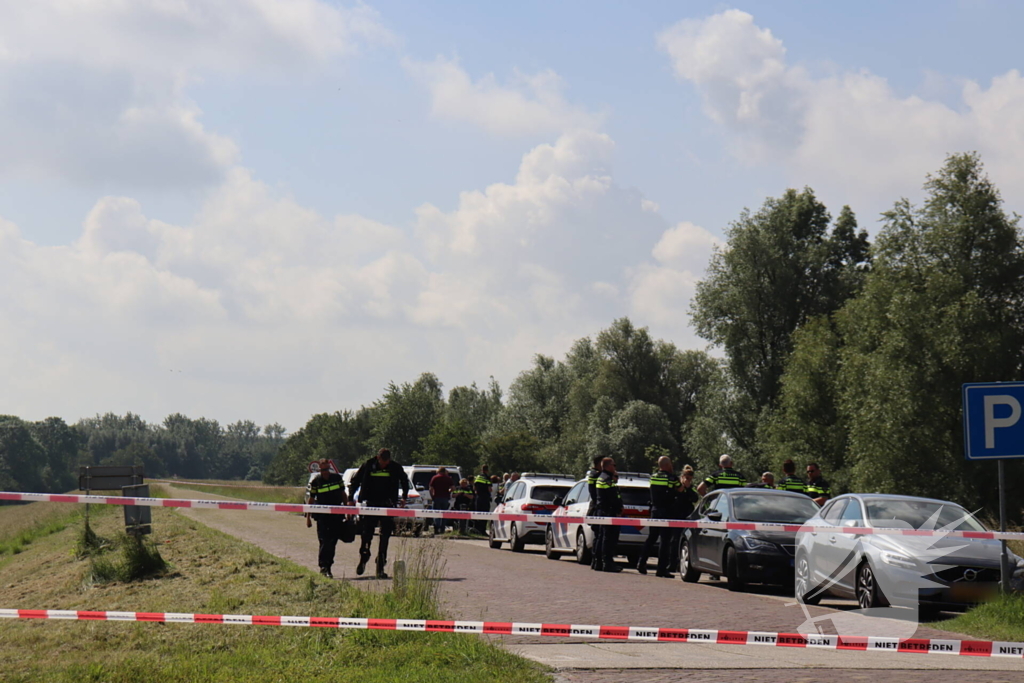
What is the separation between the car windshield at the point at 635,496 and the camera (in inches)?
802

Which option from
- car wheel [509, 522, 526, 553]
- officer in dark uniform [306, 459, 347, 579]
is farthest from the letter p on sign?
car wheel [509, 522, 526, 553]

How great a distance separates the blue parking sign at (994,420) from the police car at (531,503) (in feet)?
37.0

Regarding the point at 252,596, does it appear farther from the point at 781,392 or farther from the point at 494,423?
the point at 494,423

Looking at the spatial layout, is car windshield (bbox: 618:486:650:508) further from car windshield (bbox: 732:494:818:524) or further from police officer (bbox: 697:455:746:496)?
car windshield (bbox: 732:494:818:524)

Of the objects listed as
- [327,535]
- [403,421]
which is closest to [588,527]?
[327,535]

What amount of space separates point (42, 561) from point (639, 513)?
43.7 ft

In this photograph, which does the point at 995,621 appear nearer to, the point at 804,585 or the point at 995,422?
the point at 995,422

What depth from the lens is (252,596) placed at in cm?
1300

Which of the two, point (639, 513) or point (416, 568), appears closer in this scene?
point (416, 568)

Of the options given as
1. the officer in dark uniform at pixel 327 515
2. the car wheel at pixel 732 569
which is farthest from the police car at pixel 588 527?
the officer in dark uniform at pixel 327 515

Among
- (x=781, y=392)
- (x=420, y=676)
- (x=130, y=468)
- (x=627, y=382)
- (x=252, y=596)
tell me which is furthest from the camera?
(x=627, y=382)

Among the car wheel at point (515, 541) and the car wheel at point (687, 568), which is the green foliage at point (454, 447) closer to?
the car wheel at point (515, 541)

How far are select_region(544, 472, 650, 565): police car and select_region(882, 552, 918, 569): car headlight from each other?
299 inches

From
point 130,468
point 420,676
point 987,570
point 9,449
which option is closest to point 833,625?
point 987,570
